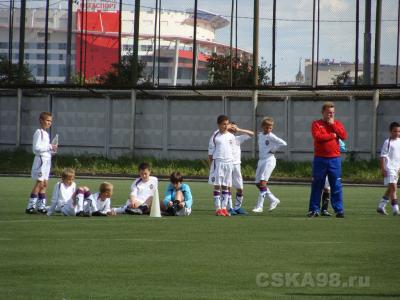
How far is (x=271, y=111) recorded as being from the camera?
49.3 metres

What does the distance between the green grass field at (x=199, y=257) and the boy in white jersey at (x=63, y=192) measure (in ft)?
2.09

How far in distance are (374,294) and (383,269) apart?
180 cm

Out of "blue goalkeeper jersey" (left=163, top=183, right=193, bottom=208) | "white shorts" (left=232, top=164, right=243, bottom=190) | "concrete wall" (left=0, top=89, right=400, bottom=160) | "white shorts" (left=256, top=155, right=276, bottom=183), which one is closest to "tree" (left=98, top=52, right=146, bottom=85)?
"concrete wall" (left=0, top=89, right=400, bottom=160)

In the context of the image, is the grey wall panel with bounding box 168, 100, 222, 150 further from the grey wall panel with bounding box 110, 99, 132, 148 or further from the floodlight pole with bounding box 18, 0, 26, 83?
the floodlight pole with bounding box 18, 0, 26, 83

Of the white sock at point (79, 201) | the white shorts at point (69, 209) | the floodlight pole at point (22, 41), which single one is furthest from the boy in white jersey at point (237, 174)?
the floodlight pole at point (22, 41)

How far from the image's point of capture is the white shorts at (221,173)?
2162cm

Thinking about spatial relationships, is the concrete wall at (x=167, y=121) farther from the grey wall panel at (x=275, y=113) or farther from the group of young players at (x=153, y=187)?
the group of young players at (x=153, y=187)

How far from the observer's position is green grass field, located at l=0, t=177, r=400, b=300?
1070 centimetres

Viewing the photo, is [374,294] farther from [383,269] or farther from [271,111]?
[271,111]

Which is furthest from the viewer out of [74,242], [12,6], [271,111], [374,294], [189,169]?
[12,6]

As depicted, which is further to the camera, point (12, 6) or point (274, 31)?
point (12, 6)

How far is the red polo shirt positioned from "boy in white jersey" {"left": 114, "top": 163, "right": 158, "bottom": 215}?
3.19 meters

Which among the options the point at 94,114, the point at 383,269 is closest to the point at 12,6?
the point at 94,114

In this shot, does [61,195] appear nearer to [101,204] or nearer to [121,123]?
[101,204]
